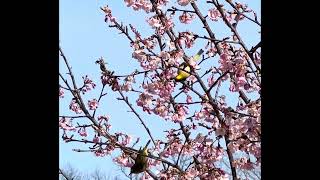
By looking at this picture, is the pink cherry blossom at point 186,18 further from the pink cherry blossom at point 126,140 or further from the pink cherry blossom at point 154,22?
the pink cherry blossom at point 126,140

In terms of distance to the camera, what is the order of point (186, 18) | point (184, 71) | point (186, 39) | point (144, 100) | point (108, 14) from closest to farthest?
point (184, 71) → point (186, 39) → point (144, 100) → point (186, 18) → point (108, 14)

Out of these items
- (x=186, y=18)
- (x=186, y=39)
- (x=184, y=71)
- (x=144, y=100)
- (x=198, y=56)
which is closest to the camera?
(x=184, y=71)

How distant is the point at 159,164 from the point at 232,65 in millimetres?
1327

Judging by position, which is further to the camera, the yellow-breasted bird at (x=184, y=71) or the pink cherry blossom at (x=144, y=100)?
the pink cherry blossom at (x=144, y=100)

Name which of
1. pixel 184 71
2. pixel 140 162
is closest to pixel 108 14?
pixel 184 71

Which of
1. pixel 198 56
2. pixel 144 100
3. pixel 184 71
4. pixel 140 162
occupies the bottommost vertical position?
pixel 140 162

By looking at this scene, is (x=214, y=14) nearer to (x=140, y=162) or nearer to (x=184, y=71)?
(x=184, y=71)

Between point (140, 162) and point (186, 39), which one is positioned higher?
point (186, 39)

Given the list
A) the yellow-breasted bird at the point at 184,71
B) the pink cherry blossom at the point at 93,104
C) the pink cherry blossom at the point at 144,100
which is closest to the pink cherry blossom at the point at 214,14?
the yellow-breasted bird at the point at 184,71

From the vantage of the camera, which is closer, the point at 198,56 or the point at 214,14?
the point at 198,56

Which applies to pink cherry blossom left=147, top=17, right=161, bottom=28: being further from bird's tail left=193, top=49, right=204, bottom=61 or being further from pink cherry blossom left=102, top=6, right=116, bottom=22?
bird's tail left=193, top=49, right=204, bottom=61

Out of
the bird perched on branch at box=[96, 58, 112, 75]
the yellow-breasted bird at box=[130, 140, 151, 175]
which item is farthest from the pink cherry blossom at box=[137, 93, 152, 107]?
the yellow-breasted bird at box=[130, 140, 151, 175]
